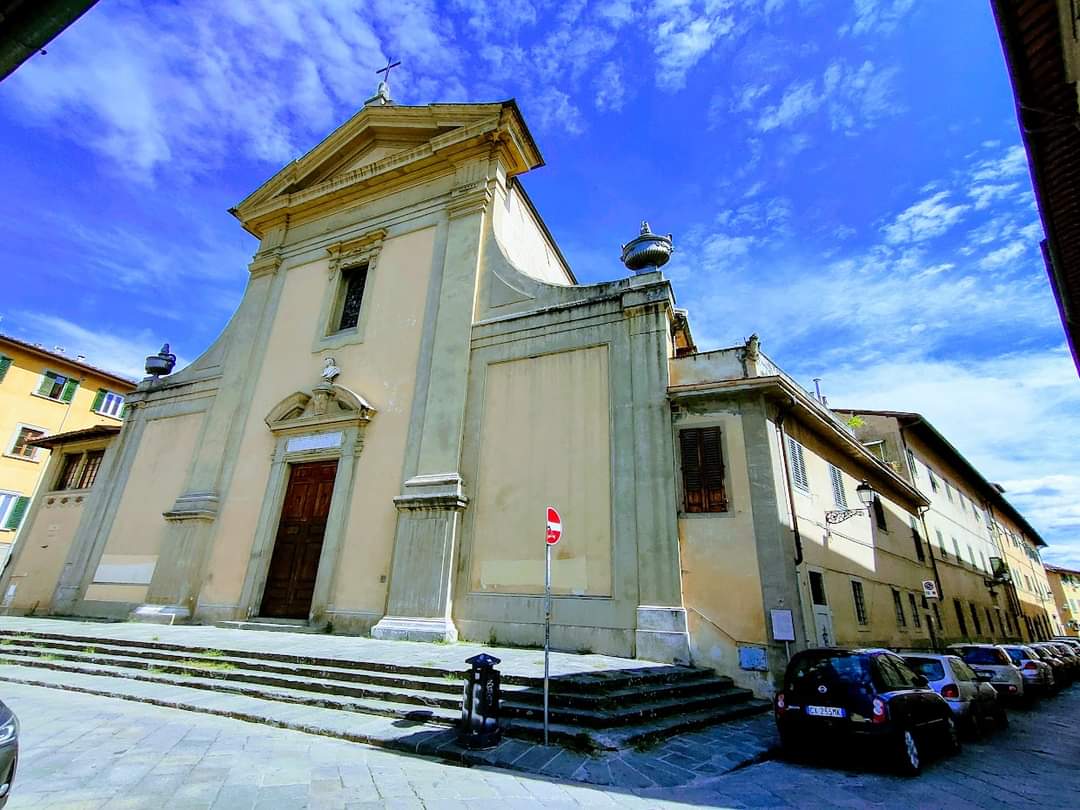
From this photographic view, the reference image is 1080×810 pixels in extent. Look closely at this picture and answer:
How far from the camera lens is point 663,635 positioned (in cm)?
841

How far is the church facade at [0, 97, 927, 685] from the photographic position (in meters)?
9.10

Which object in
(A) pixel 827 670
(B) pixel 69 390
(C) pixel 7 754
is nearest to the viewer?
(C) pixel 7 754

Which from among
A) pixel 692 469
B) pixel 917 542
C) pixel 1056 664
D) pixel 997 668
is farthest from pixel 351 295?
pixel 1056 664

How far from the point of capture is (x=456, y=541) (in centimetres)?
1050

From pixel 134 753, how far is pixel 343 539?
277 inches

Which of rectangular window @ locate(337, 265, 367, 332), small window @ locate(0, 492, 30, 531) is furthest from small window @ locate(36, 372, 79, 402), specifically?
rectangular window @ locate(337, 265, 367, 332)

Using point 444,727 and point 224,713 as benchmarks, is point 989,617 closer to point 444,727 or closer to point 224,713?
point 444,727

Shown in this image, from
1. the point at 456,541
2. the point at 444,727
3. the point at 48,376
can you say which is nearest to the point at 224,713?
the point at 444,727

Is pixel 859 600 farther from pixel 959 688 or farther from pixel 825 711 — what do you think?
pixel 825 711

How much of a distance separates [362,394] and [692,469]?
25.3 feet

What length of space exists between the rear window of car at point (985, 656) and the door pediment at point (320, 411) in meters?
13.8

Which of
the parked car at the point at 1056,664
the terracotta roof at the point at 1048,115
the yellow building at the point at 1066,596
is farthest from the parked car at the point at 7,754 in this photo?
the yellow building at the point at 1066,596

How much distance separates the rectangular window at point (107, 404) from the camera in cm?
2870

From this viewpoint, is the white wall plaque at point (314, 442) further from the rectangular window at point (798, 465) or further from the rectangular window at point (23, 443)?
the rectangular window at point (23, 443)
